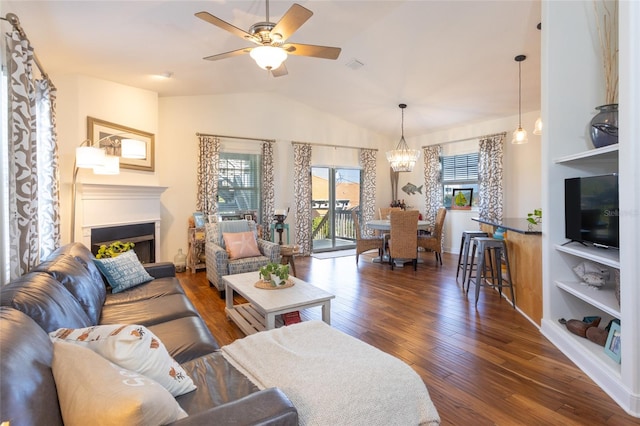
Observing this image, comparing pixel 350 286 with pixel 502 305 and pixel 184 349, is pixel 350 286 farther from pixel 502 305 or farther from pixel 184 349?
pixel 184 349

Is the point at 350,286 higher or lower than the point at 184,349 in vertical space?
lower

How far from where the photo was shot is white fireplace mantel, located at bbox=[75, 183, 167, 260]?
404cm

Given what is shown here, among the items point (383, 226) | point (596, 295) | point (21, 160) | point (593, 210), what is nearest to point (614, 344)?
point (596, 295)

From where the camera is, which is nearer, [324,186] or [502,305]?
[502,305]

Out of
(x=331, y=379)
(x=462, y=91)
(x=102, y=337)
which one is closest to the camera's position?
(x=102, y=337)

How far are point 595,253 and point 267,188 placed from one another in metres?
5.14

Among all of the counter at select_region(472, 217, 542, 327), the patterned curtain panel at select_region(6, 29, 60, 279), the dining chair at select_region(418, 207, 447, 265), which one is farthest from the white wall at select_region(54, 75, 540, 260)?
the counter at select_region(472, 217, 542, 327)

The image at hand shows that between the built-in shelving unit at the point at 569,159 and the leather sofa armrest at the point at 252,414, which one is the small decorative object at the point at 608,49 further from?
the leather sofa armrest at the point at 252,414

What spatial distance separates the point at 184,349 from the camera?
5.97ft

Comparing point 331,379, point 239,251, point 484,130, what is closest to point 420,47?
point 484,130

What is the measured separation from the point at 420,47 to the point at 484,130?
120 inches

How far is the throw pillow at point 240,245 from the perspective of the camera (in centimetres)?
429

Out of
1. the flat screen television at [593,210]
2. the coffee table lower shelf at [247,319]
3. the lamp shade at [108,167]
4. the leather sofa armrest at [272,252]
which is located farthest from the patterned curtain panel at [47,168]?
the flat screen television at [593,210]

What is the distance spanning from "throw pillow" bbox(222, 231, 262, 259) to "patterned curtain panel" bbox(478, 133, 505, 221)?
4.50 metres
